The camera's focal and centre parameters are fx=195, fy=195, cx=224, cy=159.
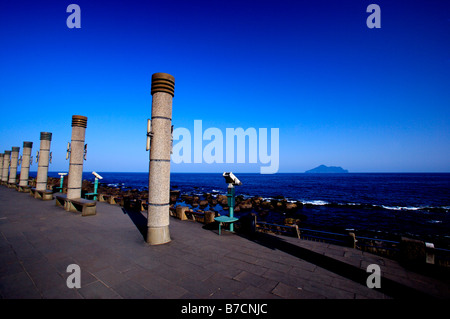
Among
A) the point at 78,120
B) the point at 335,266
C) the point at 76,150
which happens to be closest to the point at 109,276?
the point at 335,266

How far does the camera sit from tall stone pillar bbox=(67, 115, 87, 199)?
10953 mm

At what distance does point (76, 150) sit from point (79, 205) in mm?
3114

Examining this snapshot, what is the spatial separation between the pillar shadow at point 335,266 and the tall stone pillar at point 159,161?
3.32m

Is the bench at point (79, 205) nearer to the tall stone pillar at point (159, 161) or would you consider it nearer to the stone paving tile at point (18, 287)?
the tall stone pillar at point (159, 161)

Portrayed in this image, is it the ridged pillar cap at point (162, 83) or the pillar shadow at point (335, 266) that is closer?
the pillar shadow at point (335, 266)

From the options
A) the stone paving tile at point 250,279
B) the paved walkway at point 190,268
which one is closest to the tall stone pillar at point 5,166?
the paved walkway at point 190,268

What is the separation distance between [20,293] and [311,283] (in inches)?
227

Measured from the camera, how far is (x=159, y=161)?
6.66 meters

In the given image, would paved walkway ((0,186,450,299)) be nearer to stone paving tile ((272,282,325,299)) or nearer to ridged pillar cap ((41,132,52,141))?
stone paving tile ((272,282,325,299))

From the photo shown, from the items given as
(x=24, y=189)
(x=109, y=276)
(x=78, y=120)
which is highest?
(x=78, y=120)

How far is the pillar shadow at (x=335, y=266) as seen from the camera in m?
4.02

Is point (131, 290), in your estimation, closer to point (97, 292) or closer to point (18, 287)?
point (97, 292)

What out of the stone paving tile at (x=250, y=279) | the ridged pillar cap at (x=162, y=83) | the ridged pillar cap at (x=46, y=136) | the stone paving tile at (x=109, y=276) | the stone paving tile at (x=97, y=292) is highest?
the ridged pillar cap at (x=162, y=83)
